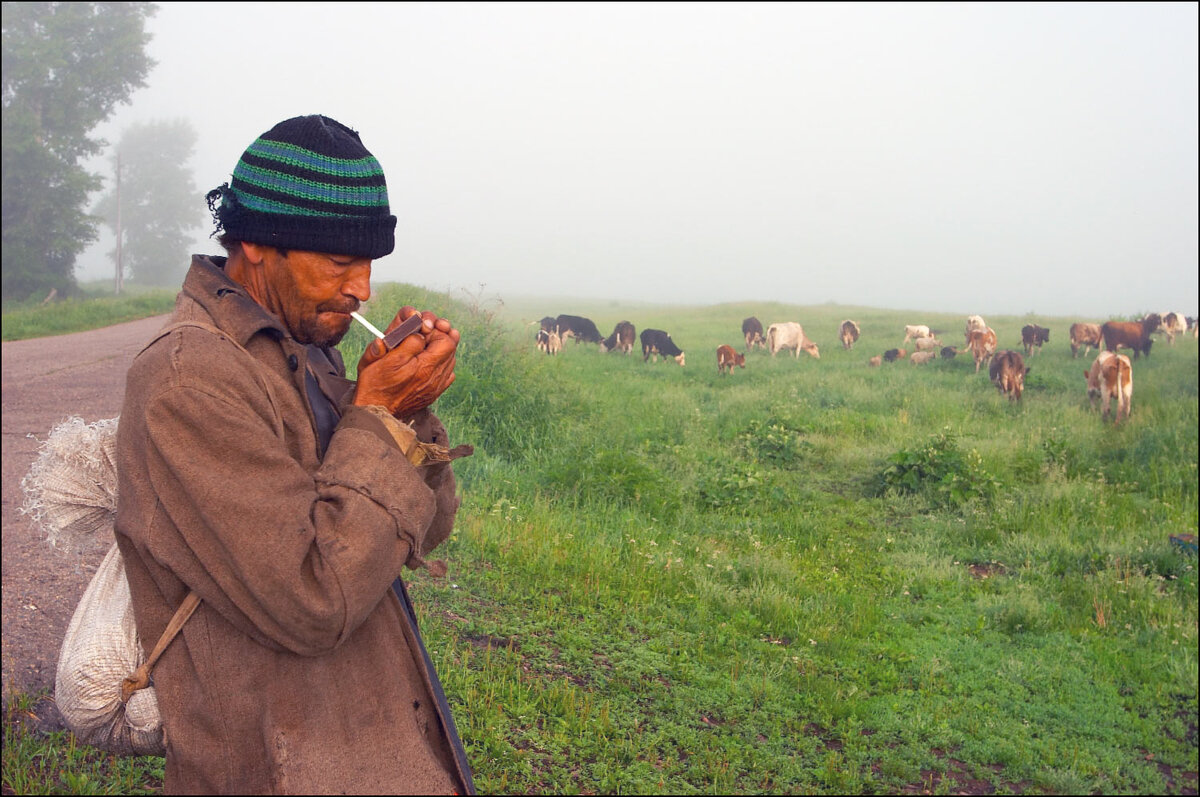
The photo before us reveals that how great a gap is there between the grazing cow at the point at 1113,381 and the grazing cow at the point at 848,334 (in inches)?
224

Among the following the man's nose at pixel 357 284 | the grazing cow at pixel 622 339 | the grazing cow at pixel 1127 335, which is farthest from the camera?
the grazing cow at pixel 622 339

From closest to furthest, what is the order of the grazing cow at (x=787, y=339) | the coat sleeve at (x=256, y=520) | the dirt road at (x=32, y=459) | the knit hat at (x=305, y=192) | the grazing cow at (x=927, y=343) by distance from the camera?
the coat sleeve at (x=256, y=520) < the knit hat at (x=305, y=192) < the dirt road at (x=32, y=459) < the grazing cow at (x=927, y=343) < the grazing cow at (x=787, y=339)

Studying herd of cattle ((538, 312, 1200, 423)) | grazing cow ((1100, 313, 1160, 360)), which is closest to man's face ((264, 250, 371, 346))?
herd of cattle ((538, 312, 1200, 423))

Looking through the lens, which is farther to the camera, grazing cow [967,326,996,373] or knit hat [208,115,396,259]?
grazing cow [967,326,996,373]

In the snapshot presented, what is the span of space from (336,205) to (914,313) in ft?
66.2

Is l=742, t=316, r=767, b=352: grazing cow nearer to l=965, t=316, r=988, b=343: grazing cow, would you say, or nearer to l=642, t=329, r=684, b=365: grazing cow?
l=642, t=329, r=684, b=365: grazing cow

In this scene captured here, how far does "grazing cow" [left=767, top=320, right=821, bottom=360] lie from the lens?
17.4 metres

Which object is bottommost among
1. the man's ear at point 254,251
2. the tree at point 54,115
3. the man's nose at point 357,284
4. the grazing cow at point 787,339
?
the grazing cow at point 787,339

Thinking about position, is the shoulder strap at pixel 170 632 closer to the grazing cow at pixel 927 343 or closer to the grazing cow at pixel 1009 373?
the grazing cow at pixel 1009 373

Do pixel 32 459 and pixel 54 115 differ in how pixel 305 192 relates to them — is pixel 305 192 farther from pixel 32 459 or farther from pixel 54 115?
pixel 54 115

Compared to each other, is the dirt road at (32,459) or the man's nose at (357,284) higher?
the man's nose at (357,284)

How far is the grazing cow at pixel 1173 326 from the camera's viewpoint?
1573cm

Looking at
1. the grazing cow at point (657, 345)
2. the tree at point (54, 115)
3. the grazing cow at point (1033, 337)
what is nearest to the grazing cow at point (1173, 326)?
the grazing cow at point (1033, 337)

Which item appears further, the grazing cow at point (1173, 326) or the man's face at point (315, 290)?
the grazing cow at point (1173, 326)
